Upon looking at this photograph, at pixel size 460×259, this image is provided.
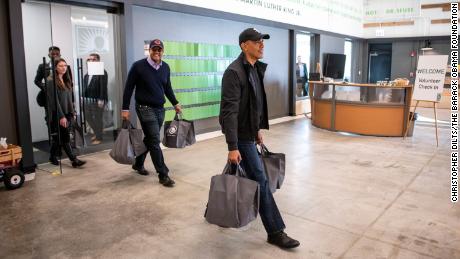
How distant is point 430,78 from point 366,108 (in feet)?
3.88

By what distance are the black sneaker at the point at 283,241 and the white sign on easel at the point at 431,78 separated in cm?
470

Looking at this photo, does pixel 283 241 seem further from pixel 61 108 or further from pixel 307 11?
pixel 307 11

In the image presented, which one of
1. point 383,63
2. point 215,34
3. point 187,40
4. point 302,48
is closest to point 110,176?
point 187,40

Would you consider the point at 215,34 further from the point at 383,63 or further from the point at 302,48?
the point at 383,63

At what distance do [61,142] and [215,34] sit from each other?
371 centimetres

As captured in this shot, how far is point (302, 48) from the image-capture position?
424 inches

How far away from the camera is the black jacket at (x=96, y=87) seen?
5.69 m

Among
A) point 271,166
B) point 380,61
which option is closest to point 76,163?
point 271,166

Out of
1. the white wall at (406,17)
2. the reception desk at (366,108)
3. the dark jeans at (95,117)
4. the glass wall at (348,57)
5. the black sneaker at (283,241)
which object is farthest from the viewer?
the glass wall at (348,57)

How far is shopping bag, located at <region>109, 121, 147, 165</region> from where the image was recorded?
4059 mm

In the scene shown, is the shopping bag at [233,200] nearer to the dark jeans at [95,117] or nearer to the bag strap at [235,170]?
the bag strap at [235,170]

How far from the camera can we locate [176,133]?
14.1ft

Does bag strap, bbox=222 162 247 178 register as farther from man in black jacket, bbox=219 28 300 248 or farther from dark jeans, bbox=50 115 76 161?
dark jeans, bbox=50 115 76 161

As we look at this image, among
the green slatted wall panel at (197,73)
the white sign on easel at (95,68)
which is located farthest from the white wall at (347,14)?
the white sign on easel at (95,68)
